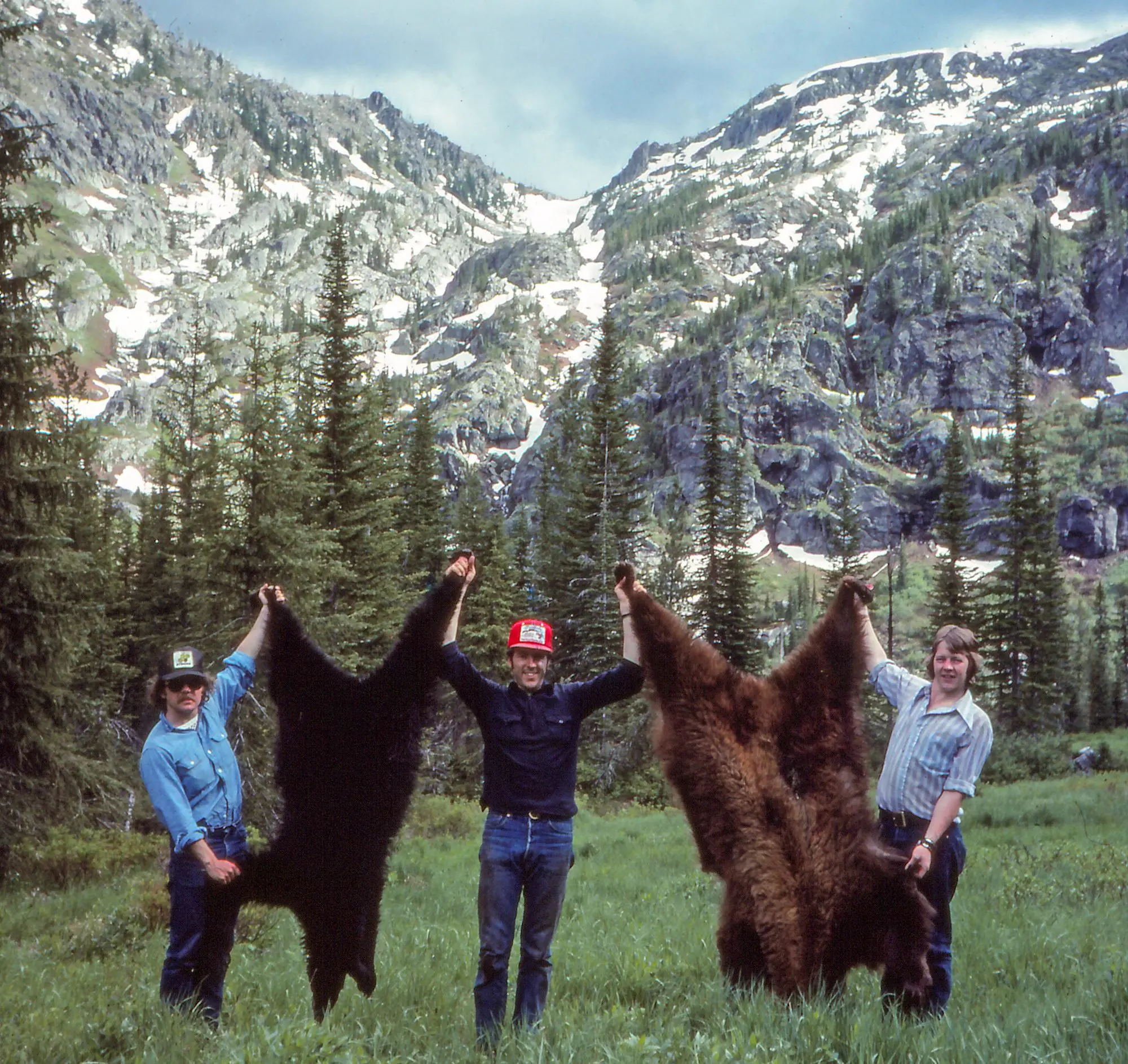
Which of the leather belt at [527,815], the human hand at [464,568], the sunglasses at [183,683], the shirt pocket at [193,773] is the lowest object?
the leather belt at [527,815]

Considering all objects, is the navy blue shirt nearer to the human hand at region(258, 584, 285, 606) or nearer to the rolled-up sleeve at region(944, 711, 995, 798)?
the human hand at region(258, 584, 285, 606)

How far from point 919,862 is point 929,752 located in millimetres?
747

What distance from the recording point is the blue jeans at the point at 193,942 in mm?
4371

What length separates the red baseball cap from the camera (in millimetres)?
4578

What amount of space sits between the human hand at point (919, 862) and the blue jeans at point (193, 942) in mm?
3345

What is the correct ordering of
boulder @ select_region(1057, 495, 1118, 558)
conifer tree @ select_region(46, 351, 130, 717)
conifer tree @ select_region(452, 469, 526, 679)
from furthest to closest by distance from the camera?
1. boulder @ select_region(1057, 495, 1118, 558)
2. conifer tree @ select_region(452, 469, 526, 679)
3. conifer tree @ select_region(46, 351, 130, 717)

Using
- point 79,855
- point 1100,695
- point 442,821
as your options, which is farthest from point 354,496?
point 1100,695

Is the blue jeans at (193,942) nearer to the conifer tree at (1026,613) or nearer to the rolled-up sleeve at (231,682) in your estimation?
the rolled-up sleeve at (231,682)

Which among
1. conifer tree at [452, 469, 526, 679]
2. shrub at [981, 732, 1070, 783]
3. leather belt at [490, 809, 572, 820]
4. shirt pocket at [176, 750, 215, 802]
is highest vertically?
conifer tree at [452, 469, 526, 679]

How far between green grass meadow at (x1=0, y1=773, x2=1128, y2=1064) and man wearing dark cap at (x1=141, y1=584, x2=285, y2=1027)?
30cm

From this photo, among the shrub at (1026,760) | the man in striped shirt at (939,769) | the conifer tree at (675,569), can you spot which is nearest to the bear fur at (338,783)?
the man in striped shirt at (939,769)

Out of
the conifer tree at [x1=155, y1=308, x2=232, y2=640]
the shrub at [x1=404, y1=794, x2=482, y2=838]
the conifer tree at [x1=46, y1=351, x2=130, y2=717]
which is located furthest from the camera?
the shrub at [x1=404, y1=794, x2=482, y2=838]

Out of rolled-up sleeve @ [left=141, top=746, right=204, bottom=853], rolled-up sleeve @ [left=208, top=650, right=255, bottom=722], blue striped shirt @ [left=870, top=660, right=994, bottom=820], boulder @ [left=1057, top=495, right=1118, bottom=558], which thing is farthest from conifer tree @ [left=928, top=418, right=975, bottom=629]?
boulder @ [left=1057, top=495, right=1118, bottom=558]

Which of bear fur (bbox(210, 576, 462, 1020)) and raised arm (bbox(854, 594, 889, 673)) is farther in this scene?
bear fur (bbox(210, 576, 462, 1020))
